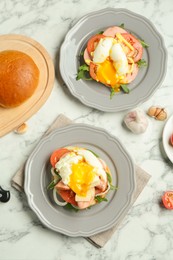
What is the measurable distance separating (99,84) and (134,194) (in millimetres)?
519

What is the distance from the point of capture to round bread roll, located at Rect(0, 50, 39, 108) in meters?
1.90

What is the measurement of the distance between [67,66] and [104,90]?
20 cm

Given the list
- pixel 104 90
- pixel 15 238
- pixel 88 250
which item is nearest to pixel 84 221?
pixel 88 250

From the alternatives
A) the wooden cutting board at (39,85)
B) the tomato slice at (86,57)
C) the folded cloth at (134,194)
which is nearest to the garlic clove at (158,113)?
the folded cloth at (134,194)

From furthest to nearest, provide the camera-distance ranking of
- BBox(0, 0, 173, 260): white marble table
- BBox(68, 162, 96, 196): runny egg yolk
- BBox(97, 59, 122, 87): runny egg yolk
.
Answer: BBox(97, 59, 122, 87): runny egg yolk
BBox(0, 0, 173, 260): white marble table
BBox(68, 162, 96, 196): runny egg yolk

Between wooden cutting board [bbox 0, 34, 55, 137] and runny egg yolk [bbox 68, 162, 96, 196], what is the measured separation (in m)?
0.35

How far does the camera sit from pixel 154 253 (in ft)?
6.27

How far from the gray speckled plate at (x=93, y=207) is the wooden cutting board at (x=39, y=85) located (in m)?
0.16

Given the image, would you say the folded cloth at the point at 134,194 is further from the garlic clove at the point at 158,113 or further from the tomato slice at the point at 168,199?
the garlic clove at the point at 158,113

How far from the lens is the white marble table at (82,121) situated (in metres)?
1.88

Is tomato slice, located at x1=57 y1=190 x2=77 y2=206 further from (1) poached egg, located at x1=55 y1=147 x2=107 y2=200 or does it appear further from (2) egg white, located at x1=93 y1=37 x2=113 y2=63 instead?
(2) egg white, located at x1=93 y1=37 x2=113 y2=63

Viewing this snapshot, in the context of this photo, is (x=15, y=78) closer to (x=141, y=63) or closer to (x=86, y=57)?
(x=86, y=57)

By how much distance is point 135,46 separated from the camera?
2.04 meters

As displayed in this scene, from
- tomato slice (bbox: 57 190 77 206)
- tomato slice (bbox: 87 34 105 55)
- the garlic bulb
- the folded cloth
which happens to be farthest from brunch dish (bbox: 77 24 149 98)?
tomato slice (bbox: 57 190 77 206)
